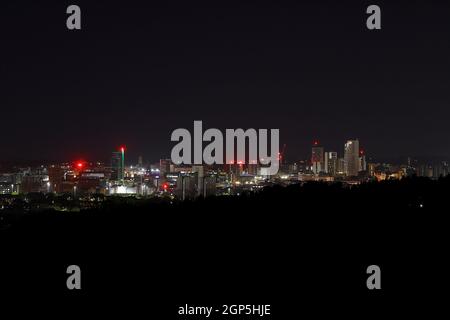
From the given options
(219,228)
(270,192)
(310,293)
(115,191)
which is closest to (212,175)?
(115,191)

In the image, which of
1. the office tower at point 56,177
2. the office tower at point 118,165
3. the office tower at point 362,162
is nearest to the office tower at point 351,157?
the office tower at point 362,162

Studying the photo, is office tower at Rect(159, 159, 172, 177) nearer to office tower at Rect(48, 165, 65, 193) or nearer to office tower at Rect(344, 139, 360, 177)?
office tower at Rect(48, 165, 65, 193)

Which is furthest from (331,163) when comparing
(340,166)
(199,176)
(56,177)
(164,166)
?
(56,177)

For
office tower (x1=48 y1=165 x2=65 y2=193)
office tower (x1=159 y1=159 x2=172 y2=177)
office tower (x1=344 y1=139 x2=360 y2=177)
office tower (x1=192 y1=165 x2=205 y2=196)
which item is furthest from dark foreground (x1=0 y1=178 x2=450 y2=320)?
office tower (x1=159 y1=159 x2=172 y2=177)

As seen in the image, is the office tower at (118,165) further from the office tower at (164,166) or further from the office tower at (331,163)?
the office tower at (331,163)

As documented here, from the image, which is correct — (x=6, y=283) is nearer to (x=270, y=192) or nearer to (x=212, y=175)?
(x=270, y=192)

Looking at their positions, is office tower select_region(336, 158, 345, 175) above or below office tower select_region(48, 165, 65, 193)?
above
